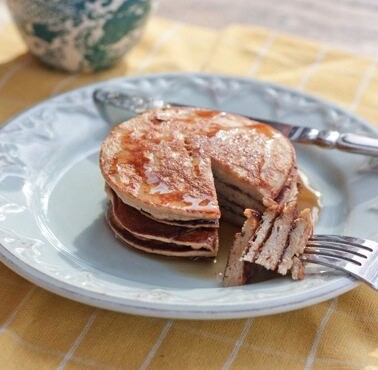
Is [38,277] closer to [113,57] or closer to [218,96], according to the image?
[218,96]

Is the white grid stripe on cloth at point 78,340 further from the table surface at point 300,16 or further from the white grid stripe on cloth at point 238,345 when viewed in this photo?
the table surface at point 300,16

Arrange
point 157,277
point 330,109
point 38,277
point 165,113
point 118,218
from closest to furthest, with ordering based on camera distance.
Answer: point 38,277
point 157,277
point 118,218
point 165,113
point 330,109

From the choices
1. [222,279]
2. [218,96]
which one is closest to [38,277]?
[222,279]

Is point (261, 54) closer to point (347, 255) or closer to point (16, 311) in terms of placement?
point (347, 255)

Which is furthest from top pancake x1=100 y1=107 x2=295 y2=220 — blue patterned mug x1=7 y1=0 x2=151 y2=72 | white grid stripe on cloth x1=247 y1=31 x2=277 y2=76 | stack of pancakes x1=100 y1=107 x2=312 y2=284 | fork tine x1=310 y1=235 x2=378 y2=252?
white grid stripe on cloth x1=247 y1=31 x2=277 y2=76

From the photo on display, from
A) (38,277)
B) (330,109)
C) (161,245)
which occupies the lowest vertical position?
(330,109)
